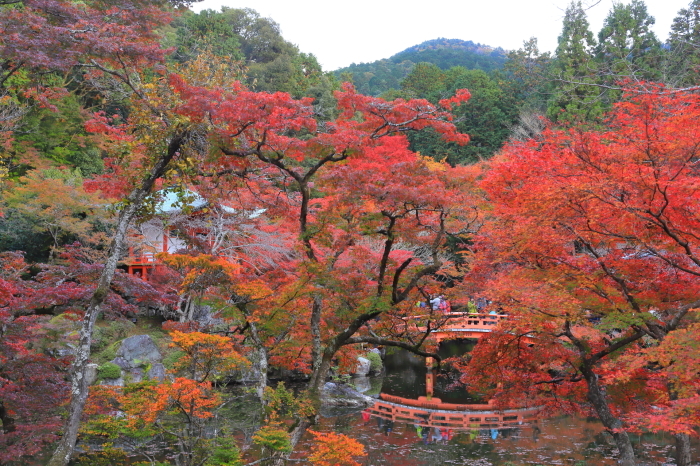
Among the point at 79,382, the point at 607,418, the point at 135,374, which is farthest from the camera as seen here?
the point at 135,374

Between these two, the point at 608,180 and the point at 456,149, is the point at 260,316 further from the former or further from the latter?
the point at 456,149

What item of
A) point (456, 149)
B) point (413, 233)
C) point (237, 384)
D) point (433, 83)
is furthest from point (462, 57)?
point (413, 233)

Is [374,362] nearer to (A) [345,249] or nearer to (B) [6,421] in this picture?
(A) [345,249]

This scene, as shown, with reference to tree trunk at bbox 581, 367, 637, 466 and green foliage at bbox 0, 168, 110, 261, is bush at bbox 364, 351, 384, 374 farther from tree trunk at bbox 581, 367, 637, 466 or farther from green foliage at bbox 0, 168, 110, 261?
tree trunk at bbox 581, 367, 637, 466

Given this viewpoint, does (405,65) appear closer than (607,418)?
No

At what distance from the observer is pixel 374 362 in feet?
65.8

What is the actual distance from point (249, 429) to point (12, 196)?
1006 cm

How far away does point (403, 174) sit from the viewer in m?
7.05

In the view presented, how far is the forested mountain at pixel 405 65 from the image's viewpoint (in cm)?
5500

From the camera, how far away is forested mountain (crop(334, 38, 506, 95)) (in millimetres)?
55000

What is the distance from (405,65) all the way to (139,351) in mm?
58265

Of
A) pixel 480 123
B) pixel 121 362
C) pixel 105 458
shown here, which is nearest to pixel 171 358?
pixel 121 362

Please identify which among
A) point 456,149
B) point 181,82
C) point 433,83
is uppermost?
point 433,83

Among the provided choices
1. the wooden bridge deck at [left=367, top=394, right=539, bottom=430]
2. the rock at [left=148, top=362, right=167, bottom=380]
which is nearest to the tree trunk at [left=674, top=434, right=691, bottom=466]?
the wooden bridge deck at [left=367, top=394, right=539, bottom=430]
